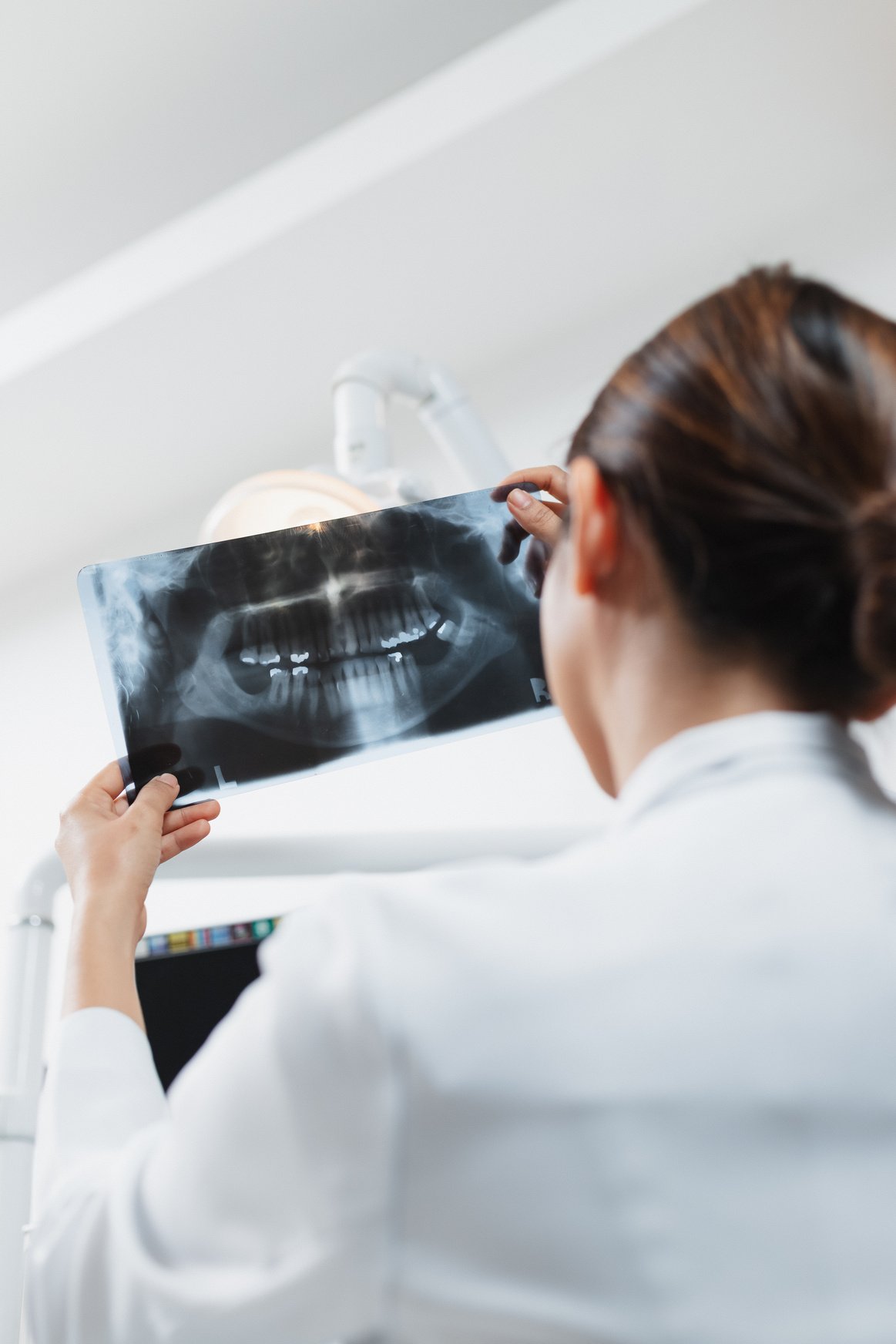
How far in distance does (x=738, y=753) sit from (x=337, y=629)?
0.47 meters

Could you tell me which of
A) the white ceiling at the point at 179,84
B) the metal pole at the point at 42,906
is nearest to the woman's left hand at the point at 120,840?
the metal pole at the point at 42,906

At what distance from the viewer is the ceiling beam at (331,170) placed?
1522 mm

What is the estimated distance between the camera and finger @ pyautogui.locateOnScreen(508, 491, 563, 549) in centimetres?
90

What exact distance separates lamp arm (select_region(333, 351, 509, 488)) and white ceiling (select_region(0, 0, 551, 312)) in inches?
30.4

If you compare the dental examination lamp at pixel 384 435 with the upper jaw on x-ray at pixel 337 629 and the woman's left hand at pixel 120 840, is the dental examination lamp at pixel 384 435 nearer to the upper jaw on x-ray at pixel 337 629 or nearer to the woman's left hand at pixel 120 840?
the upper jaw on x-ray at pixel 337 629

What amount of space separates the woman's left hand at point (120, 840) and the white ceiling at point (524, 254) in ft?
3.60

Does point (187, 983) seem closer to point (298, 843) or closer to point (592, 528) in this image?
point (298, 843)

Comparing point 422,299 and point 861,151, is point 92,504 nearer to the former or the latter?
point 422,299

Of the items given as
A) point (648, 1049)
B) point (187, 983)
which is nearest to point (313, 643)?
point (187, 983)

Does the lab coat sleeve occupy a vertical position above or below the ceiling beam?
below

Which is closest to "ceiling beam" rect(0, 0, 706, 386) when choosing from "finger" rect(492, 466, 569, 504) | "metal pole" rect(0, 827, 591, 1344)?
"finger" rect(492, 466, 569, 504)

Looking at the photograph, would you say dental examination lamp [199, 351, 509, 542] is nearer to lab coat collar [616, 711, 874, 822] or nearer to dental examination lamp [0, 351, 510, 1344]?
dental examination lamp [0, 351, 510, 1344]

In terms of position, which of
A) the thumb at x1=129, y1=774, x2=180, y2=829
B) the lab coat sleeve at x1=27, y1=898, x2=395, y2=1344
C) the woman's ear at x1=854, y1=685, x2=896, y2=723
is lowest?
the lab coat sleeve at x1=27, y1=898, x2=395, y2=1344

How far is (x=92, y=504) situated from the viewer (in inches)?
90.7
